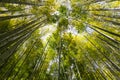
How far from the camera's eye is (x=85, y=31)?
14.4 m

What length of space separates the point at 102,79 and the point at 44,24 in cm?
587

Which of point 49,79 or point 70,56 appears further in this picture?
point 70,56

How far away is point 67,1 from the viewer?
639 inches

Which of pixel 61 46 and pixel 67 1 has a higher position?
pixel 67 1

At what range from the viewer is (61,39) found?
14461 mm

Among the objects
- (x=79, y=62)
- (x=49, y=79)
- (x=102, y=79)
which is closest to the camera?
(x=102, y=79)

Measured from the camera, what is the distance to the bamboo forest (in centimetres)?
1056

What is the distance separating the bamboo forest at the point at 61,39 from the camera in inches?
416

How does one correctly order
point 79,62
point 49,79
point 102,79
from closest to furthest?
point 102,79 < point 49,79 < point 79,62

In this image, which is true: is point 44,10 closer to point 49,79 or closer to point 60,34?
A: point 60,34

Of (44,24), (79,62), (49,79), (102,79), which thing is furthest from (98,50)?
(44,24)

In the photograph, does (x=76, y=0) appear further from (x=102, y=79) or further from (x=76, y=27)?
(x=102, y=79)

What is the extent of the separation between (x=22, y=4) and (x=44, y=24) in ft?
9.59

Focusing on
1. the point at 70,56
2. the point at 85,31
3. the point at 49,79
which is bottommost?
the point at 49,79
